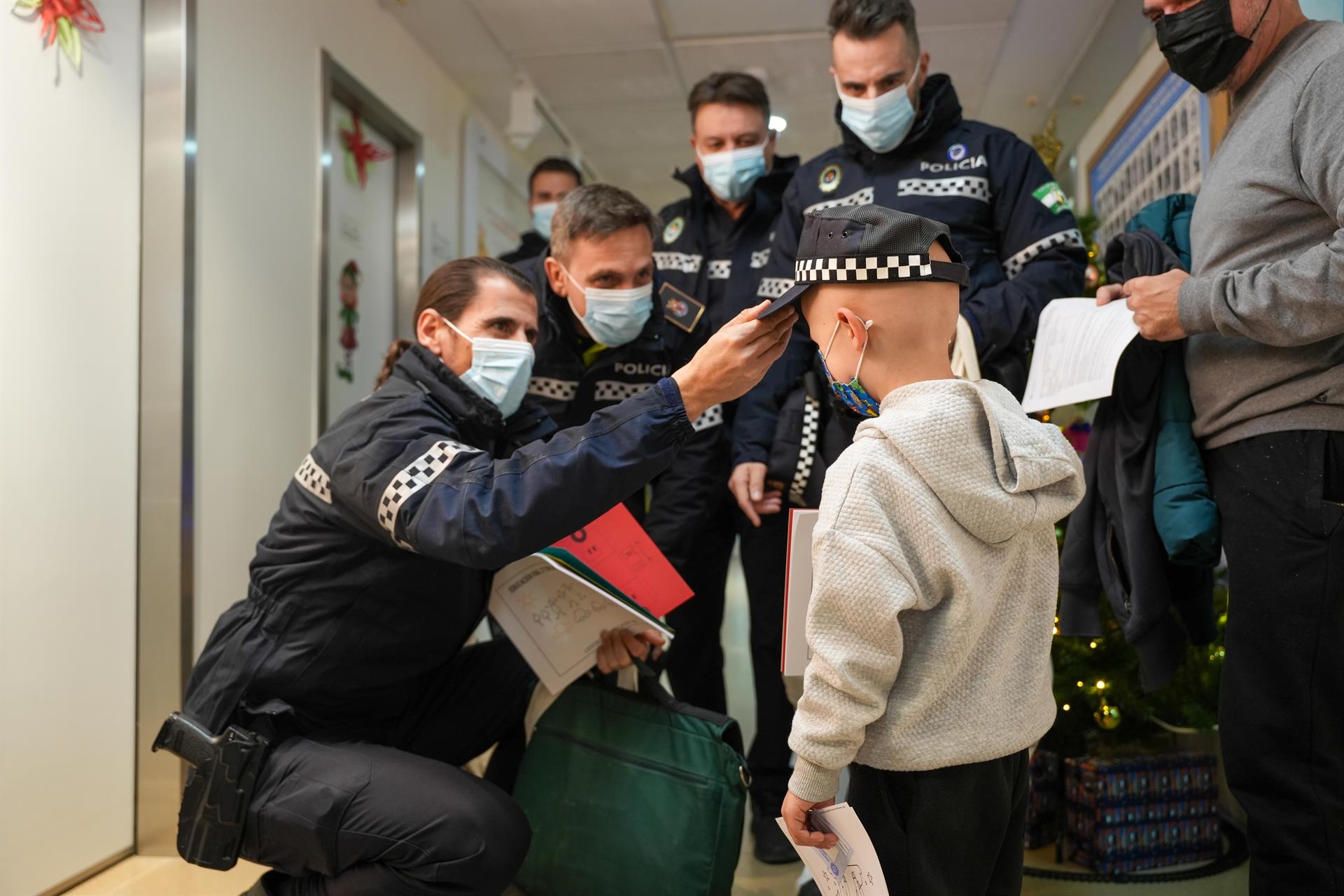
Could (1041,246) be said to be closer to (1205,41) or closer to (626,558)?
(1205,41)

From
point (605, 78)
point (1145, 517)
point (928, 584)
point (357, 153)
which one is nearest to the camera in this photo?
point (928, 584)

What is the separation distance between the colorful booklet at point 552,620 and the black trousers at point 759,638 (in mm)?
452

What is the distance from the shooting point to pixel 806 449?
2.03 metres

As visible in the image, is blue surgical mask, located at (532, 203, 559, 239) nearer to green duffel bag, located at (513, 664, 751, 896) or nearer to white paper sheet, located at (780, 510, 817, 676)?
green duffel bag, located at (513, 664, 751, 896)

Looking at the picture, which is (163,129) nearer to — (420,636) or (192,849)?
(420,636)

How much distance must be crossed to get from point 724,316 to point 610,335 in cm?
35

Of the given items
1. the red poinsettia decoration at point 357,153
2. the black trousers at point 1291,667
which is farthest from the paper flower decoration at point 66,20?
the black trousers at point 1291,667

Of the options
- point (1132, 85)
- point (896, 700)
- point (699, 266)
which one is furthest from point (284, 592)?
point (1132, 85)

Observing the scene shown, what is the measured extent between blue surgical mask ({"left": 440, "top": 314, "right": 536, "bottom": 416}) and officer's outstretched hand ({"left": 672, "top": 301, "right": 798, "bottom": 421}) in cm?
48

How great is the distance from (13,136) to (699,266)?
148 cm

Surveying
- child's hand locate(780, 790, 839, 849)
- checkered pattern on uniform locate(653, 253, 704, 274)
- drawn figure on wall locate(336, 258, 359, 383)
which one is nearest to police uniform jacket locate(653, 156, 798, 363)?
checkered pattern on uniform locate(653, 253, 704, 274)

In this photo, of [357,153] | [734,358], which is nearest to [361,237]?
[357,153]

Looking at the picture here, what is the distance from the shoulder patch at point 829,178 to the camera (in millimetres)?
2191

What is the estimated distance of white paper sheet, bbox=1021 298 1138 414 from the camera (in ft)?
5.32
